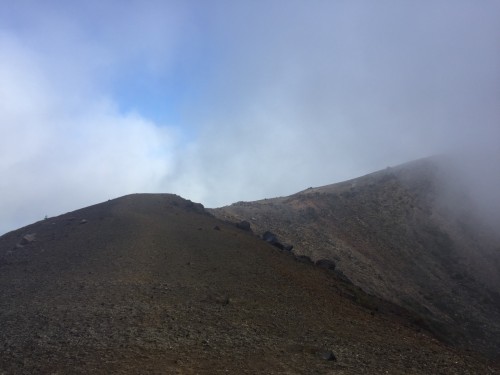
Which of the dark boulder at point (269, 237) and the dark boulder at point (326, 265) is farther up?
the dark boulder at point (269, 237)

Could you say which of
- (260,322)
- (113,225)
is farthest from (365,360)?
(113,225)

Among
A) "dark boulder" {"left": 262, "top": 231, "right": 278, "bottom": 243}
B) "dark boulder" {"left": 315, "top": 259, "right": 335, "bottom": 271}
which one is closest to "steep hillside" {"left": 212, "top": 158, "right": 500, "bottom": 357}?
"dark boulder" {"left": 315, "top": 259, "right": 335, "bottom": 271}

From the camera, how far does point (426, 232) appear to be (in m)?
43.8

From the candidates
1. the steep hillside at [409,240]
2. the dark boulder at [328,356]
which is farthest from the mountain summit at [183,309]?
the steep hillside at [409,240]

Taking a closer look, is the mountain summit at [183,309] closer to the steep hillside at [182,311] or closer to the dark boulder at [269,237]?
the steep hillside at [182,311]

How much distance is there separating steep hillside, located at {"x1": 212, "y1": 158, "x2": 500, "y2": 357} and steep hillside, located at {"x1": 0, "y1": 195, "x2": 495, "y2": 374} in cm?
753

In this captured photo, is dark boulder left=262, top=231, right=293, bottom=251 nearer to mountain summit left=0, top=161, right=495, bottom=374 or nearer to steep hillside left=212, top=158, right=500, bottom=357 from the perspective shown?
mountain summit left=0, top=161, right=495, bottom=374

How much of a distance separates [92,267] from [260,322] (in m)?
8.82

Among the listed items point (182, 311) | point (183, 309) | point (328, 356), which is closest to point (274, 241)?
point (183, 309)

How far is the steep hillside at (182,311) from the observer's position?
572 inches

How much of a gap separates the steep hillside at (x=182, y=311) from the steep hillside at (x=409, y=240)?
7530mm

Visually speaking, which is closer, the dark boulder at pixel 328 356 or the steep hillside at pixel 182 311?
the steep hillside at pixel 182 311

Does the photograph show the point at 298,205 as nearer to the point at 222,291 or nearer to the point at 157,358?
the point at 222,291

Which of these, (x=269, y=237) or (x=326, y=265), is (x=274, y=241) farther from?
(x=326, y=265)
